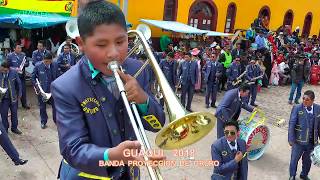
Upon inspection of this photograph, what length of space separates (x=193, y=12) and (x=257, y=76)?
882 cm

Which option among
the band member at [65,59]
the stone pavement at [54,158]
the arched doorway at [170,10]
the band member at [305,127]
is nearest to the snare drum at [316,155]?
the band member at [305,127]

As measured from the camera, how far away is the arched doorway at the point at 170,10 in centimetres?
1914

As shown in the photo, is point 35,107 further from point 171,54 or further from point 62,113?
point 62,113

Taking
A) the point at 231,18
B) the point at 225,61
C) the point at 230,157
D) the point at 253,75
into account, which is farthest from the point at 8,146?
the point at 231,18

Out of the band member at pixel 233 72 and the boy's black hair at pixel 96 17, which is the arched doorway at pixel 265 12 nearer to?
the band member at pixel 233 72

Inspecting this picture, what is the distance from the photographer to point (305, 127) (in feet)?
21.7

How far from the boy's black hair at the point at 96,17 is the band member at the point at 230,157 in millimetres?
3636

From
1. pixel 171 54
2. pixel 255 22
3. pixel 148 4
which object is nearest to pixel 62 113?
pixel 171 54

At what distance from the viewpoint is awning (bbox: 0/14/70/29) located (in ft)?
36.7

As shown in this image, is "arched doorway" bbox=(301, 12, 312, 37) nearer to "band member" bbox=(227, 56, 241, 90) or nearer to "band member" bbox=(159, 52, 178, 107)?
"band member" bbox=(227, 56, 241, 90)

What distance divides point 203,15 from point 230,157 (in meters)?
16.8

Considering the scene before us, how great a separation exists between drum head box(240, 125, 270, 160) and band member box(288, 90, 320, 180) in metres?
0.80

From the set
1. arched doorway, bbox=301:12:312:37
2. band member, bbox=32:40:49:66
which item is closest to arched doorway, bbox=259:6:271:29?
arched doorway, bbox=301:12:312:37

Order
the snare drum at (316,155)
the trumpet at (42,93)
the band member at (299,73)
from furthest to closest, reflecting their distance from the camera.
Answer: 1. the band member at (299,73)
2. the trumpet at (42,93)
3. the snare drum at (316,155)
